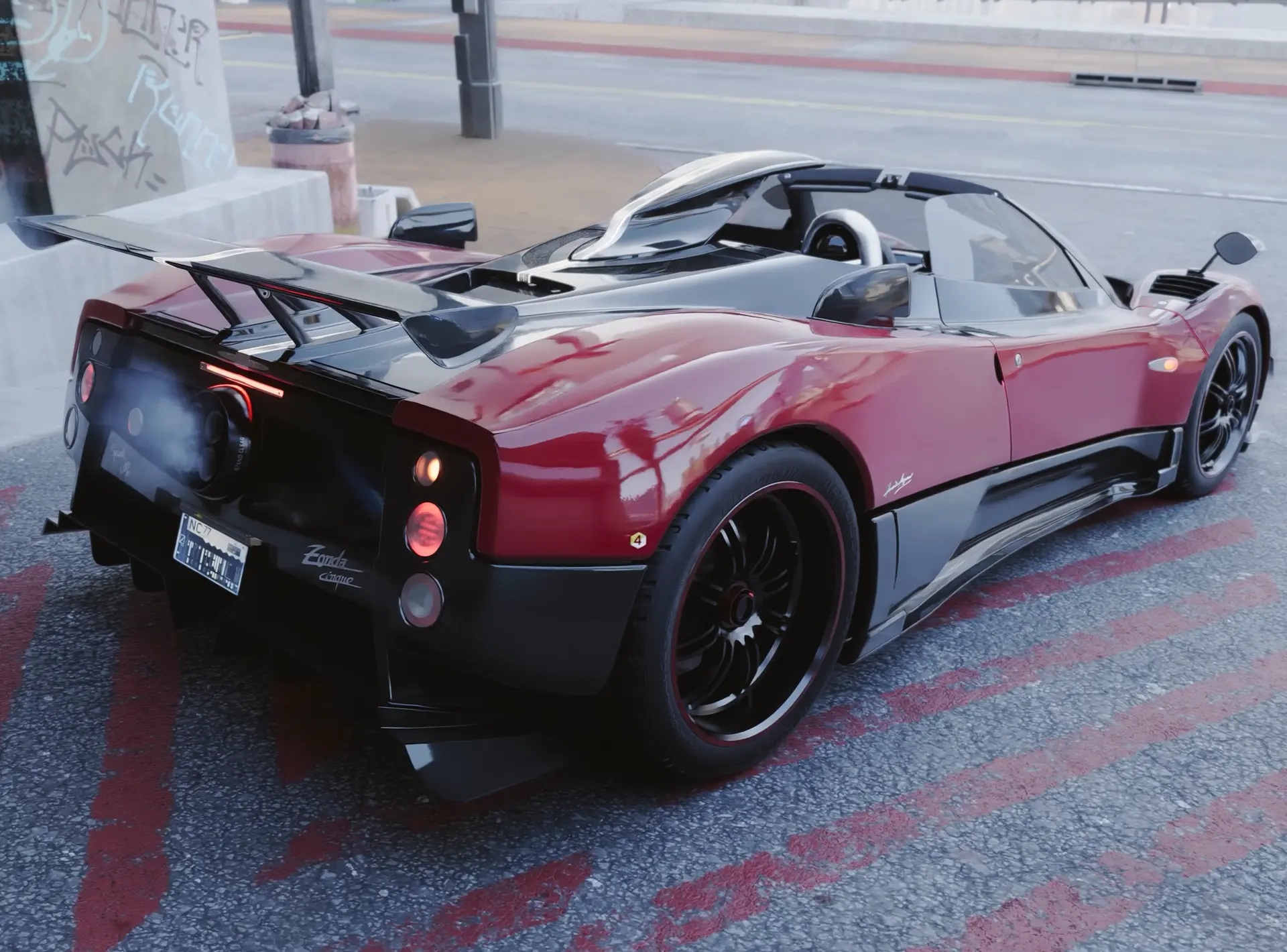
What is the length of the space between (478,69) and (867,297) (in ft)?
34.2

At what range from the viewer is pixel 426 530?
7.13ft

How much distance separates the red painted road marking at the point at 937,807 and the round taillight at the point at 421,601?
0.70 m

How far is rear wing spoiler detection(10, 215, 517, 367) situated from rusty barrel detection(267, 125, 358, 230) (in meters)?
5.43

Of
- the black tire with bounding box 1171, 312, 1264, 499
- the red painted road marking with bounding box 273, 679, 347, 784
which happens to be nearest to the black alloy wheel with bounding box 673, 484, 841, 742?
the red painted road marking with bounding box 273, 679, 347, 784

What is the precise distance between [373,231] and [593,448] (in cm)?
660

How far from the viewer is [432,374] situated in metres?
2.44

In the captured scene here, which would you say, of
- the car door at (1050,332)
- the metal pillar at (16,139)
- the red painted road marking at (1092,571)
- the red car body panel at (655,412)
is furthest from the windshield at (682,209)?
the metal pillar at (16,139)

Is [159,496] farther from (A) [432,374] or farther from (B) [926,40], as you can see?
(B) [926,40]

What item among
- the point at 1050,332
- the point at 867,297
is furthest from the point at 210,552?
the point at 1050,332

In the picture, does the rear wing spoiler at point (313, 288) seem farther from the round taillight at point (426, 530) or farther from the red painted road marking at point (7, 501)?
the red painted road marking at point (7, 501)

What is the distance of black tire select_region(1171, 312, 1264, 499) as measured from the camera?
4.12 meters

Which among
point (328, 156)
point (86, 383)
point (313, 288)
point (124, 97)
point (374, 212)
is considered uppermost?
point (124, 97)

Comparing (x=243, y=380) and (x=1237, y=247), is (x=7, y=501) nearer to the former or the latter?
(x=243, y=380)

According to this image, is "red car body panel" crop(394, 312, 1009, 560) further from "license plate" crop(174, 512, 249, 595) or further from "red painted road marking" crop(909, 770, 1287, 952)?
"red painted road marking" crop(909, 770, 1287, 952)
